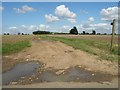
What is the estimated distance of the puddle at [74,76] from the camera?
9.61m

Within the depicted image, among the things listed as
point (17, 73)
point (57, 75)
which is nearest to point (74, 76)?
point (57, 75)

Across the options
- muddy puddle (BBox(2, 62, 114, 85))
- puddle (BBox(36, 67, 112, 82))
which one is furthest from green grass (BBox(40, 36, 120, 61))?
puddle (BBox(36, 67, 112, 82))

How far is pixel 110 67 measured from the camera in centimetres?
1210

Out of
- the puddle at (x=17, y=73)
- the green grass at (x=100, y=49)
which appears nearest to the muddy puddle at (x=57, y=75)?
the puddle at (x=17, y=73)

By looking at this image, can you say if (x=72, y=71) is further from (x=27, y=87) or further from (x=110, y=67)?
(x=27, y=87)

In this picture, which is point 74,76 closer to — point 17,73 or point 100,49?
point 17,73

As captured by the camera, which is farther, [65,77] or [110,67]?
[110,67]

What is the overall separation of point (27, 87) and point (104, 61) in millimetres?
6344

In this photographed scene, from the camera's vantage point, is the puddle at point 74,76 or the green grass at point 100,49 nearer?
the puddle at point 74,76

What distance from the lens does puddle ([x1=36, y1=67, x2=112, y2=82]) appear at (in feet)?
31.5

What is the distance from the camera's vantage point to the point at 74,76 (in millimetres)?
10398

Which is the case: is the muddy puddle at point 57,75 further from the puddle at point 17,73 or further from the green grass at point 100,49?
the green grass at point 100,49

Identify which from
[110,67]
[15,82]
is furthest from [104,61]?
[15,82]

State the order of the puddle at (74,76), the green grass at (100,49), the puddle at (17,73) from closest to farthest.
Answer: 1. the puddle at (74,76)
2. the puddle at (17,73)
3. the green grass at (100,49)
